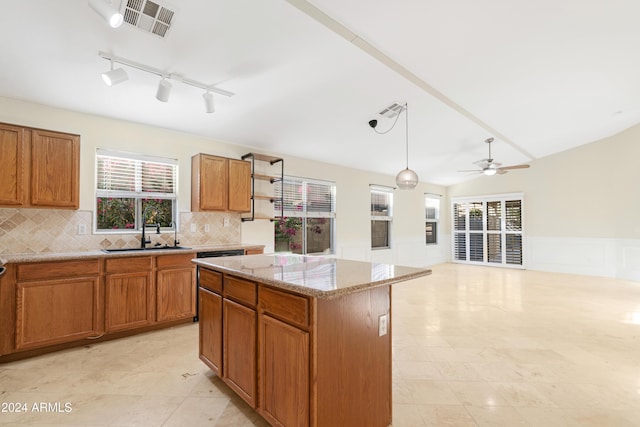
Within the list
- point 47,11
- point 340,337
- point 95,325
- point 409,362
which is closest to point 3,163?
point 47,11

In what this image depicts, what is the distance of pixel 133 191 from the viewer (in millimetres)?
3844

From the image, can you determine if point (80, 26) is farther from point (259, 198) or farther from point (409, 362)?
point (409, 362)

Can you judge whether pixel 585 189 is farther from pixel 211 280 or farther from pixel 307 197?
pixel 211 280

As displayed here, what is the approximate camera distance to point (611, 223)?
6703mm

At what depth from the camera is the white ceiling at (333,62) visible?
2.39 m

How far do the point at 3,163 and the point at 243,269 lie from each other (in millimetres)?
2668

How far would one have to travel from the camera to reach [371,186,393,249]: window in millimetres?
7195

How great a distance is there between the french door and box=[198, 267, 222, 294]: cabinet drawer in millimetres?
8358

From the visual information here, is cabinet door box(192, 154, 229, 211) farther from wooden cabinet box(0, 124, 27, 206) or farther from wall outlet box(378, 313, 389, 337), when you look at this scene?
wall outlet box(378, 313, 389, 337)

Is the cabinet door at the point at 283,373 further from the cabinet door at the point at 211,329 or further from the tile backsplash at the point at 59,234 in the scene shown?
the tile backsplash at the point at 59,234

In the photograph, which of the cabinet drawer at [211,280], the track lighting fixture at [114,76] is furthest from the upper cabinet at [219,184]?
the cabinet drawer at [211,280]

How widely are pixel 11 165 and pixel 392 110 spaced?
14.1 feet

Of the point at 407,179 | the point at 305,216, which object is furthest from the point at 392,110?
the point at 305,216

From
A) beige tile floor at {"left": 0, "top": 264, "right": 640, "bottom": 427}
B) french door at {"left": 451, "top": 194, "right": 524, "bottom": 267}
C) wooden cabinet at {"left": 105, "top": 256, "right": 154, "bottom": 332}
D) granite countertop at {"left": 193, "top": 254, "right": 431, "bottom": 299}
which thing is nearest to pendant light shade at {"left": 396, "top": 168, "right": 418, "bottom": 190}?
beige tile floor at {"left": 0, "top": 264, "right": 640, "bottom": 427}
